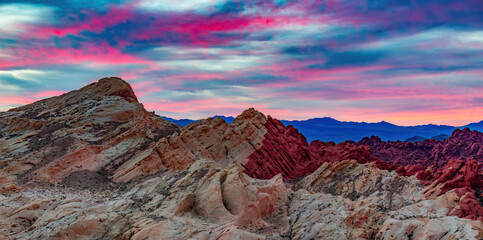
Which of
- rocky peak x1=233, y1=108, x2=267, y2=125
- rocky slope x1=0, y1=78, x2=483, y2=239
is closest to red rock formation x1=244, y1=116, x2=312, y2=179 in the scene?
rocky slope x1=0, y1=78, x2=483, y2=239

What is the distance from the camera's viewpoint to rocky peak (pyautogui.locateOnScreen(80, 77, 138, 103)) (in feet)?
275

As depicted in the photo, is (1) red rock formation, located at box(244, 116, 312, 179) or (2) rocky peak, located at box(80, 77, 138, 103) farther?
(2) rocky peak, located at box(80, 77, 138, 103)

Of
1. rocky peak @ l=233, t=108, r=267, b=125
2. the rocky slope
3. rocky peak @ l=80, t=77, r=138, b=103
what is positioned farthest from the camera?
rocky peak @ l=80, t=77, r=138, b=103

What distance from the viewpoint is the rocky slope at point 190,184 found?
122ft

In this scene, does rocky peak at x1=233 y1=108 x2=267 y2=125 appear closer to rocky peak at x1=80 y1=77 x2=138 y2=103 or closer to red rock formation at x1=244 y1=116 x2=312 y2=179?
red rock formation at x1=244 y1=116 x2=312 y2=179

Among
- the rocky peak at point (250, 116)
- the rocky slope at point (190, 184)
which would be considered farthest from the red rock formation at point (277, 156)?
the rocky peak at point (250, 116)

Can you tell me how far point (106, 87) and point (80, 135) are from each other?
73.2 ft

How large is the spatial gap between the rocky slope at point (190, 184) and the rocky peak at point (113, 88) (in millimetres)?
291

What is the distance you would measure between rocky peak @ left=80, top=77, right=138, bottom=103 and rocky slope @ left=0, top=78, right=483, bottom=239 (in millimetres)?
291

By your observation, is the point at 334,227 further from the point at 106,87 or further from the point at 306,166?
the point at 106,87

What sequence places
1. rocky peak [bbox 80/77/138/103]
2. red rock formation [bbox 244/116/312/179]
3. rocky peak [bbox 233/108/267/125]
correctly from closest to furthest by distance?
→ red rock formation [bbox 244/116/312/179], rocky peak [bbox 233/108/267/125], rocky peak [bbox 80/77/138/103]

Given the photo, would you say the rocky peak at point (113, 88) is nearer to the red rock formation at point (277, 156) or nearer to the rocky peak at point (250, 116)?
the rocky peak at point (250, 116)

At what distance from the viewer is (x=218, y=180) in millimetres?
43531

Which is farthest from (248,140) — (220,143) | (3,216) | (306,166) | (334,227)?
(3,216)
